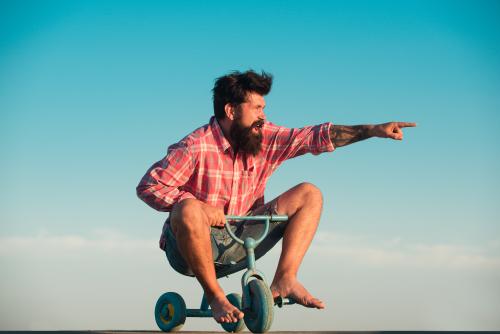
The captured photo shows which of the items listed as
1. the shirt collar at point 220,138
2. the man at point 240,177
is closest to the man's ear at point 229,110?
the man at point 240,177

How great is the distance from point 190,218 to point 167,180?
0.51 meters

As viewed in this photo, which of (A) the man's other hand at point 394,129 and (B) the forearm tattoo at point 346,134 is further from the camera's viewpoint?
(B) the forearm tattoo at point 346,134

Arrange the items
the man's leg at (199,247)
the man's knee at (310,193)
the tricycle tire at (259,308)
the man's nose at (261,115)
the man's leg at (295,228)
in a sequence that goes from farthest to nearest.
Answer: the man's nose at (261,115)
the man's knee at (310,193)
the man's leg at (295,228)
the man's leg at (199,247)
the tricycle tire at (259,308)

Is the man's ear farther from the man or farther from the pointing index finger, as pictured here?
the pointing index finger

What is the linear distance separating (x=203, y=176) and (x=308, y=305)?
49.4 inches

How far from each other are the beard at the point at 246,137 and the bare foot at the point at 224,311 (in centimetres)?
118

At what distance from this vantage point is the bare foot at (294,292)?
4.54 meters

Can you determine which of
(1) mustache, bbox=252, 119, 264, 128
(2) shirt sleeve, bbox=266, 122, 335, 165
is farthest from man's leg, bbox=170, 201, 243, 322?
(2) shirt sleeve, bbox=266, 122, 335, 165

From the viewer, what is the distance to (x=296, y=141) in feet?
17.3

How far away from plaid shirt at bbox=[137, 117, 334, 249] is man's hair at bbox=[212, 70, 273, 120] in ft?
0.47

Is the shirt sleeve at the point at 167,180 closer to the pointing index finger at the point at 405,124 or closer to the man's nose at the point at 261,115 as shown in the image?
the man's nose at the point at 261,115

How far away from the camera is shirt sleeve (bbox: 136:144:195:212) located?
4.88 m

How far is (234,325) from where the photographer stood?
5277 millimetres

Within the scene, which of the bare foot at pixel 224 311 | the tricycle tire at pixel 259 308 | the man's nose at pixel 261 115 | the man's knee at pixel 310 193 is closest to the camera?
the tricycle tire at pixel 259 308
